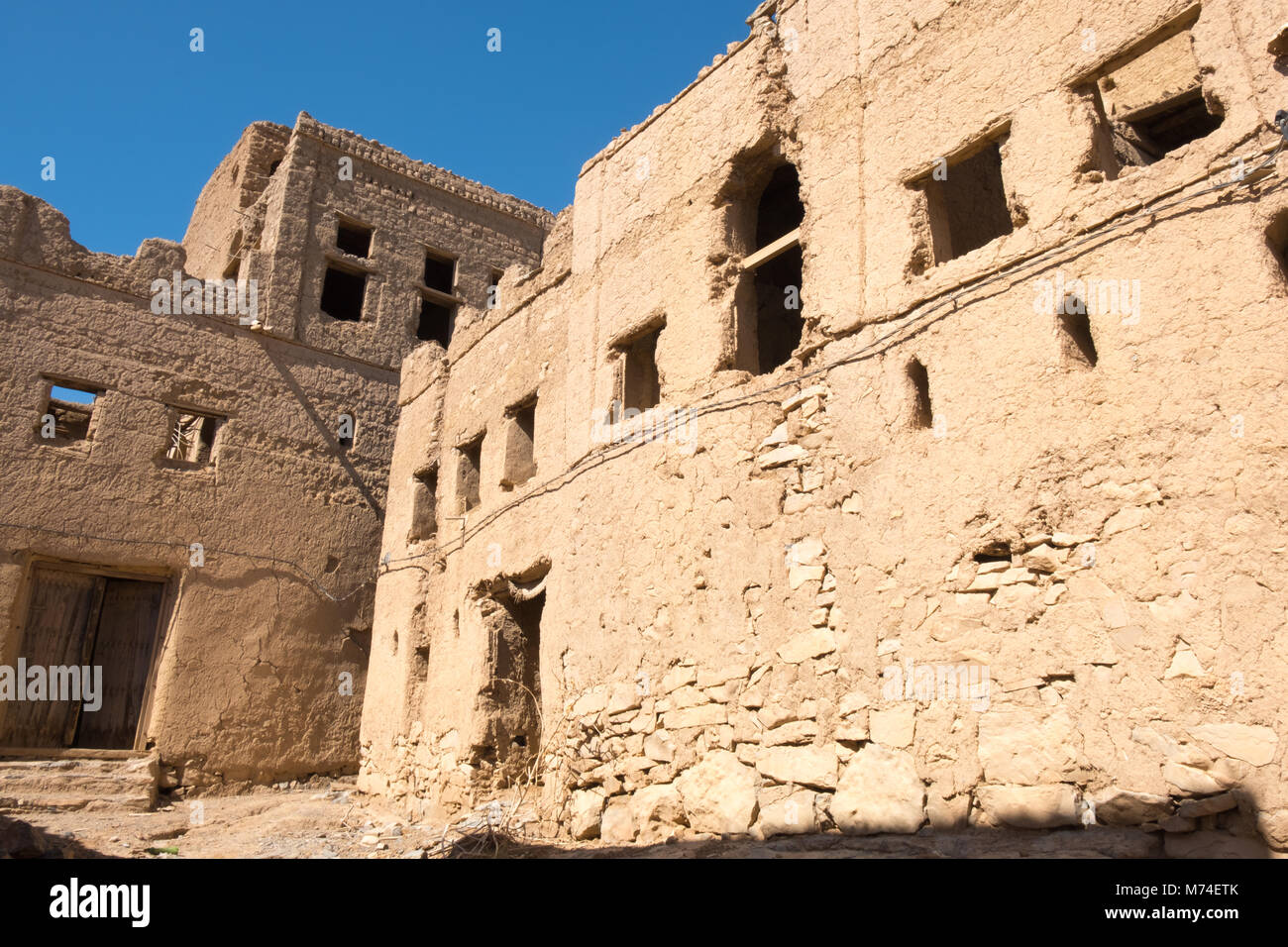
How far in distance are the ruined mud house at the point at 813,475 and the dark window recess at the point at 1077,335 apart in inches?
1.1

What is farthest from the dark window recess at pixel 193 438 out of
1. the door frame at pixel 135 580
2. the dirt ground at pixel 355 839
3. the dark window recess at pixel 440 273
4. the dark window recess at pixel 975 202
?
the dark window recess at pixel 975 202

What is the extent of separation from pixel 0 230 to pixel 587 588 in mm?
8663

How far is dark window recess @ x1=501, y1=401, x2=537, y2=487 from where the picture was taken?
9484 millimetres

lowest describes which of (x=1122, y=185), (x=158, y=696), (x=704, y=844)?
(x=704, y=844)

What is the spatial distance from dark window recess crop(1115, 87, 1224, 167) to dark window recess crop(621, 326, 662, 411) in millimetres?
4145

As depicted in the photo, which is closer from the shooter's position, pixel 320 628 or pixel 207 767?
pixel 207 767

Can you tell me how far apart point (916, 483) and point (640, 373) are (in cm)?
333

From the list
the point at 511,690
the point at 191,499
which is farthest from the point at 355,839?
the point at 191,499

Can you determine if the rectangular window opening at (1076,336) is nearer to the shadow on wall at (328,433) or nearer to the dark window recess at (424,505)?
the dark window recess at (424,505)

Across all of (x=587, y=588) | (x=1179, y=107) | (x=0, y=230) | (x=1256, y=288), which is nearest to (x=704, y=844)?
(x=587, y=588)

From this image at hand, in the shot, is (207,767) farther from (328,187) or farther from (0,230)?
(328,187)

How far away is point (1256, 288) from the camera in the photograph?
4355 mm
